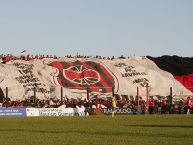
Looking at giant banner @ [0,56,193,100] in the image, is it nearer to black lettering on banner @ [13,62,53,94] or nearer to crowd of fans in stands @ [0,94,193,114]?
black lettering on banner @ [13,62,53,94]

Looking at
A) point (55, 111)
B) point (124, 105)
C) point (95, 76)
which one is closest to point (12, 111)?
point (55, 111)

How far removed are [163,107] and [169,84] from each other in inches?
655

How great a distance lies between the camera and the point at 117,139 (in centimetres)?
2359

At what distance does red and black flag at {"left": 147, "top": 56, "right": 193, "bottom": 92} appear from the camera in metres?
85.6

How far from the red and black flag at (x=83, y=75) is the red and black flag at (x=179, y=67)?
9297 mm

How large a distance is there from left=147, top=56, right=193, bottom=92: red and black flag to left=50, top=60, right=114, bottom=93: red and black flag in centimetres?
930

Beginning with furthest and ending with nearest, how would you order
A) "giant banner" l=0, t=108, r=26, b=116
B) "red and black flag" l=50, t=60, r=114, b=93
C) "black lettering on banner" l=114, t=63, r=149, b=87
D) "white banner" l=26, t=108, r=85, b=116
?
"black lettering on banner" l=114, t=63, r=149, b=87
"red and black flag" l=50, t=60, r=114, b=93
"white banner" l=26, t=108, r=85, b=116
"giant banner" l=0, t=108, r=26, b=116

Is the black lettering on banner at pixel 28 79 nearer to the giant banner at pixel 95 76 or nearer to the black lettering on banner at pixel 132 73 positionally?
the giant banner at pixel 95 76

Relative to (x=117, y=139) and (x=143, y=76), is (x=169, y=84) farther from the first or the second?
(x=117, y=139)

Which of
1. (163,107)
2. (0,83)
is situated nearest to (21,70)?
(0,83)

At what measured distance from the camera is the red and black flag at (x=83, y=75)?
251ft

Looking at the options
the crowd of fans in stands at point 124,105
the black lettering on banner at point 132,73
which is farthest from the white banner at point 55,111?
the black lettering on banner at point 132,73

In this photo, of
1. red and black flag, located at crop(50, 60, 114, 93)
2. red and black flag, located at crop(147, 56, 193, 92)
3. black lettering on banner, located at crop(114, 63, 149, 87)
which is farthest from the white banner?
→ red and black flag, located at crop(147, 56, 193, 92)

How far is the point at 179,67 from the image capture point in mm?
88000
